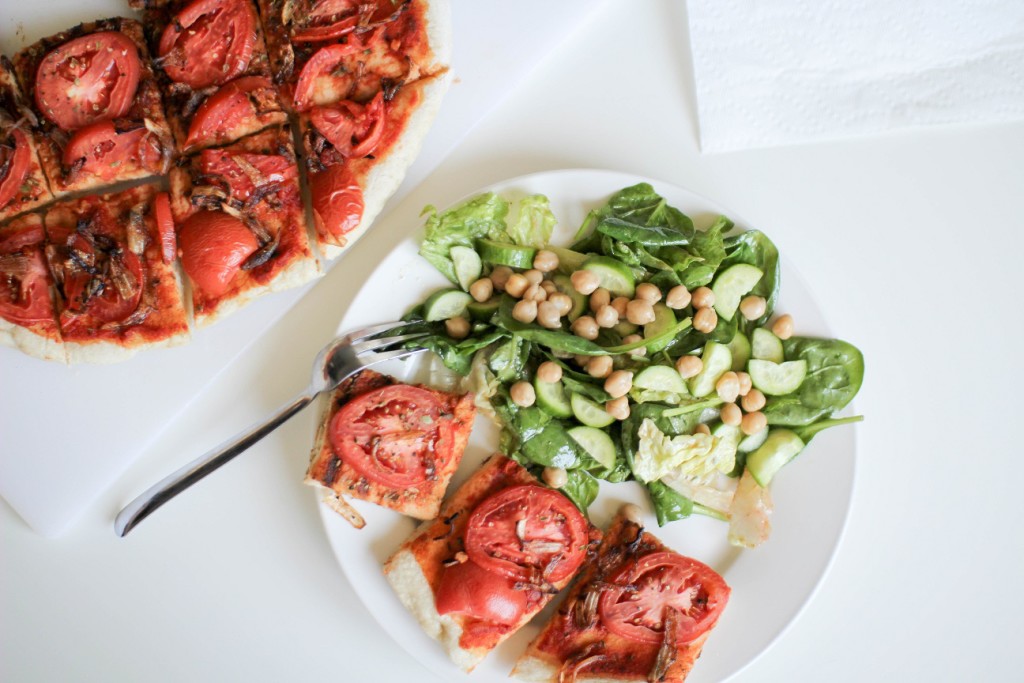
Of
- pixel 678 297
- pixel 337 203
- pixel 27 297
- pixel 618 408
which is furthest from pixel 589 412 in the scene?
pixel 27 297

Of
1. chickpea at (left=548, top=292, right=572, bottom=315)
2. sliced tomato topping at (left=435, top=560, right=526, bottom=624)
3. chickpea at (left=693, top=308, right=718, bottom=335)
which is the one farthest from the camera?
chickpea at (left=693, top=308, right=718, bottom=335)

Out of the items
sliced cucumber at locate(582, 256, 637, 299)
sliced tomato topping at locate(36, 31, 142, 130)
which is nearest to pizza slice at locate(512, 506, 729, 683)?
sliced cucumber at locate(582, 256, 637, 299)

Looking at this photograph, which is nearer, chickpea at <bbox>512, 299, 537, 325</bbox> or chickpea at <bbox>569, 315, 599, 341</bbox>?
chickpea at <bbox>512, 299, 537, 325</bbox>

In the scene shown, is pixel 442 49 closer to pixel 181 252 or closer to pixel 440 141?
pixel 440 141

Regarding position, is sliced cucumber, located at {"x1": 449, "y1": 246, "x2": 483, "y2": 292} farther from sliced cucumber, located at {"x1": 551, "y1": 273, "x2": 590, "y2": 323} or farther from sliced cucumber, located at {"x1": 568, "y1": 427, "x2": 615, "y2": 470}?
sliced cucumber, located at {"x1": 568, "y1": 427, "x2": 615, "y2": 470}

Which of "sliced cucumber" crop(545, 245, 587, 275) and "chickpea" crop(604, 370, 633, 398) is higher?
"sliced cucumber" crop(545, 245, 587, 275)

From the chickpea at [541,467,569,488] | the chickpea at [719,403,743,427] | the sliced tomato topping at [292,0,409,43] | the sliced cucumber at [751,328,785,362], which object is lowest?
the chickpea at [541,467,569,488]

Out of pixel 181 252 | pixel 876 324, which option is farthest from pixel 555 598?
pixel 181 252
